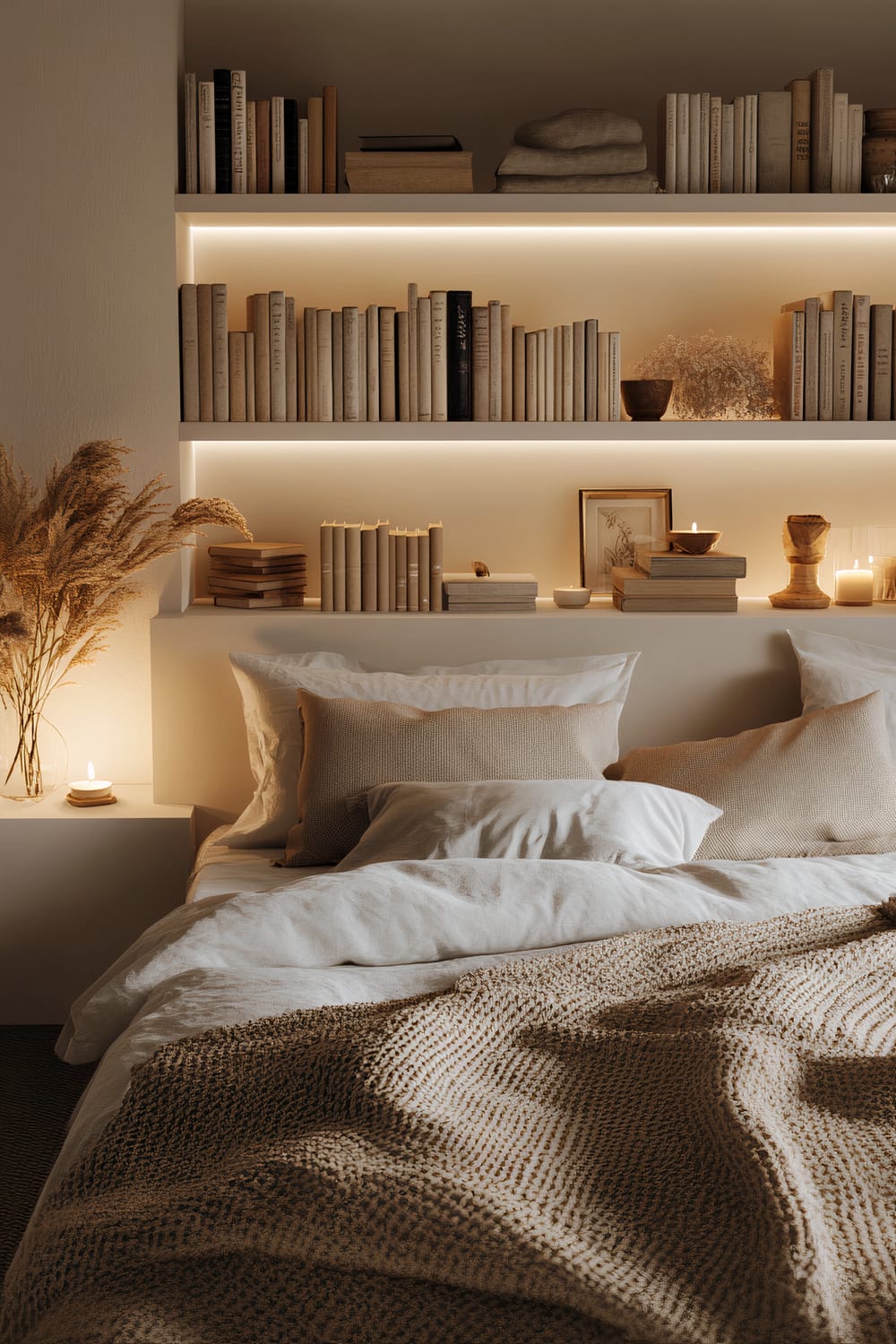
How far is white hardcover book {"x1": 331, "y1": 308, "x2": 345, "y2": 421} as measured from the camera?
286 centimetres

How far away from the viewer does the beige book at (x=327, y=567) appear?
113 inches

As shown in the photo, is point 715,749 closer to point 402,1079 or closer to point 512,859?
point 512,859

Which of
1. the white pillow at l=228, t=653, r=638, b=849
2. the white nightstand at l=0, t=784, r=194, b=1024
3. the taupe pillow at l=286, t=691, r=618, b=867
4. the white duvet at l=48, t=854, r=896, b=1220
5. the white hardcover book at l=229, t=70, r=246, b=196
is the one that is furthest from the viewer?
the white hardcover book at l=229, t=70, r=246, b=196

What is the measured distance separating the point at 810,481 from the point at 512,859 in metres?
1.71

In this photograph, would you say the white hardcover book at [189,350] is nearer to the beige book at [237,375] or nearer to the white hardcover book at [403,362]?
the beige book at [237,375]

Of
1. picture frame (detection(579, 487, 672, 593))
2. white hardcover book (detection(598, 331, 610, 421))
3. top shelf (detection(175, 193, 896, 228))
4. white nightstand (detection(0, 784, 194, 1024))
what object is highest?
top shelf (detection(175, 193, 896, 228))

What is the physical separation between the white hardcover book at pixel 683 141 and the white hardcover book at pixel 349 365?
2.69ft

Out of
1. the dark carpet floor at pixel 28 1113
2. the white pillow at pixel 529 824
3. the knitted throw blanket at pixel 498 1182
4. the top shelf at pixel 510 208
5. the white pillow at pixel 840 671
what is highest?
the top shelf at pixel 510 208

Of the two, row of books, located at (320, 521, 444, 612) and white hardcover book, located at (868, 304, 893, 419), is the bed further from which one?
white hardcover book, located at (868, 304, 893, 419)

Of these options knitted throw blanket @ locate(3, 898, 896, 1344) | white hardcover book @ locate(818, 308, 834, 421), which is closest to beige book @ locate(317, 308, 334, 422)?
white hardcover book @ locate(818, 308, 834, 421)

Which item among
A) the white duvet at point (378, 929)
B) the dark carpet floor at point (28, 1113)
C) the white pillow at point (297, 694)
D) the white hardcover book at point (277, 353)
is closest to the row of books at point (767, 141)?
the white hardcover book at point (277, 353)

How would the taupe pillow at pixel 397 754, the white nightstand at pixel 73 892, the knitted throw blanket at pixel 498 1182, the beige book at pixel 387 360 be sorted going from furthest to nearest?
the beige book at pixel 387 360, the white nightstand at pixel 73 892, the taupe pillow at pixel 397 754, the knitted throw blanket at pixel 498 1182

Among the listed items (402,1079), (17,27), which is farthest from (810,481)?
(402,1079)

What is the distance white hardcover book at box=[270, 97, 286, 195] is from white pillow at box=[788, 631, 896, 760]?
158cm
